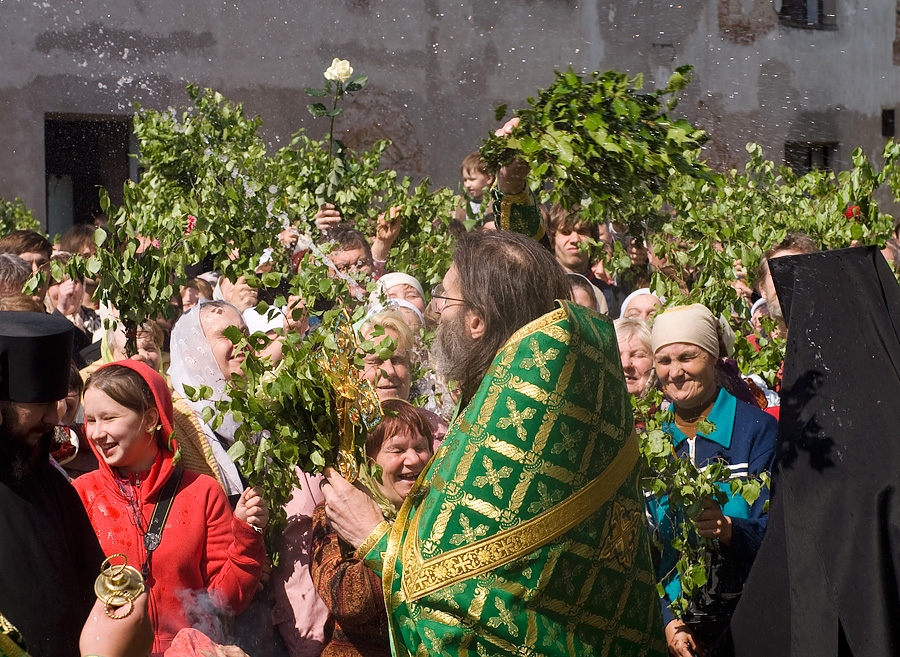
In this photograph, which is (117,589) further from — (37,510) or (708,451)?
(708,451)

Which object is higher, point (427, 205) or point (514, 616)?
point (427, 205)

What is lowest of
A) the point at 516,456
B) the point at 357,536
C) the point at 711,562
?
the point at 711,562

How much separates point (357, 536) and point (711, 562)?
1335 millimetres

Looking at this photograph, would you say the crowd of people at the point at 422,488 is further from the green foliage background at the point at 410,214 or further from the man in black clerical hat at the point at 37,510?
the green foliage background at the point at 410,214

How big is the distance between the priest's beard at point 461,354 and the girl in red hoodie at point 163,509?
2.93ft

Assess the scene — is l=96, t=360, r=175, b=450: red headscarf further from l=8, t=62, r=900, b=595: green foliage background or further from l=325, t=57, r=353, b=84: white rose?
l=325, t=57, r=353, b=84: white rose

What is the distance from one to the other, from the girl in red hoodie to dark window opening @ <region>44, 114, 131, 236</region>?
8.02m

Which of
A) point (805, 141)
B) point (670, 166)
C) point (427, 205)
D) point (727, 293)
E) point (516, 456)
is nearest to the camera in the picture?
point (516, 456)

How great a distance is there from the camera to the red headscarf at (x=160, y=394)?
4.02 metres

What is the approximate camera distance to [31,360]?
3053 millimetres

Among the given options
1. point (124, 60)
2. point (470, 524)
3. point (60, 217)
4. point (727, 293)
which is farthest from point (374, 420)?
point (60, 217)

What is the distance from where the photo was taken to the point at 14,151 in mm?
11594

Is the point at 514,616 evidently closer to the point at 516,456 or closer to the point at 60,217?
the point at 516,456

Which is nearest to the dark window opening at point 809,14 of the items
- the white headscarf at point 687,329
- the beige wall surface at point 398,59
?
the beige wall surface at point 398,59
